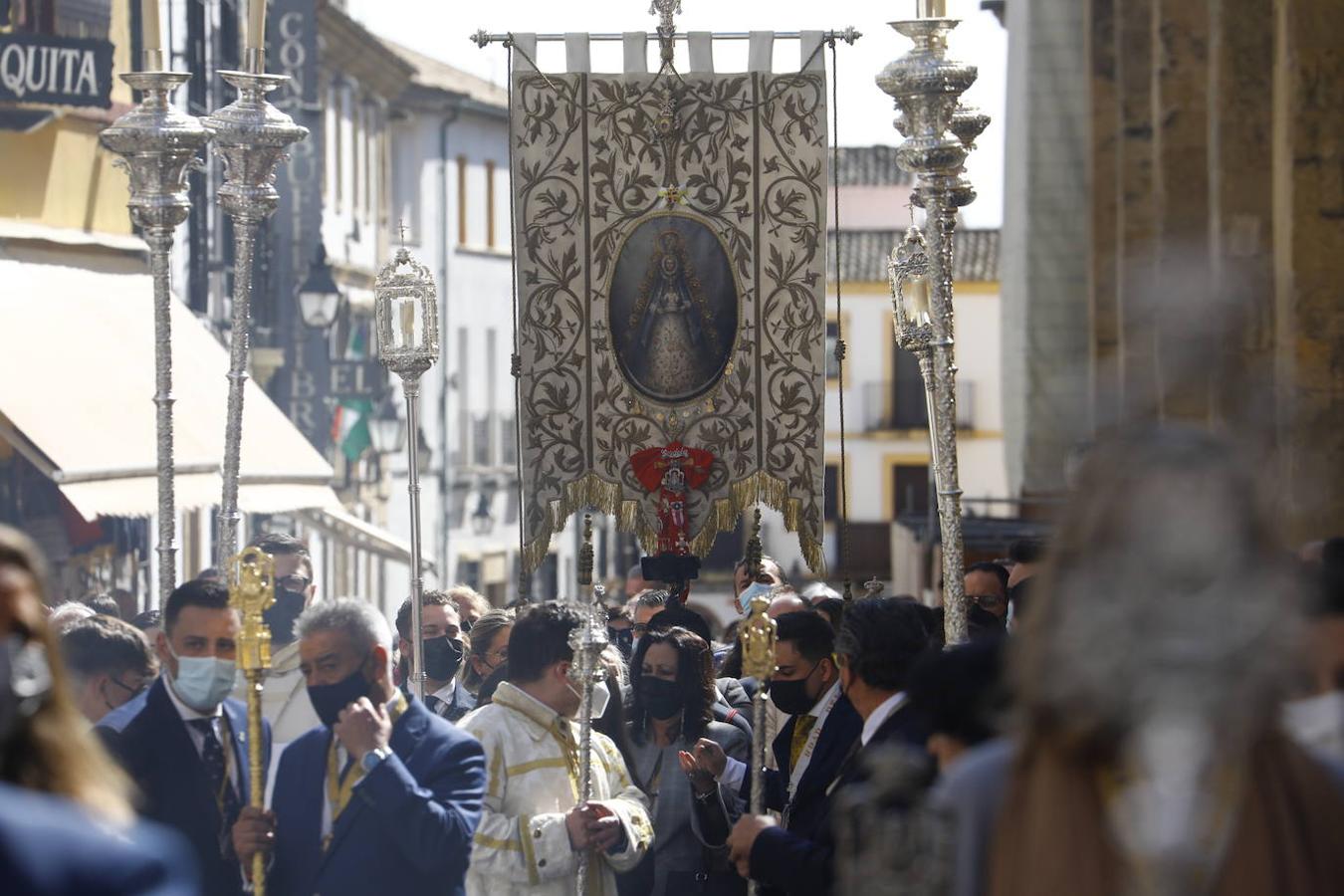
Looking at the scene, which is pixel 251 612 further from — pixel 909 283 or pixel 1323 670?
pixel 909 283

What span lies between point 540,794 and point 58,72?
10.1 meters

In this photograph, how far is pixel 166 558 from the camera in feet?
29.3

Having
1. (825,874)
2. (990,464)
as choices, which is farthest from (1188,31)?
(990,464)

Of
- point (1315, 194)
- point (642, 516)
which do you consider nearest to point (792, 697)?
point (642, 516)

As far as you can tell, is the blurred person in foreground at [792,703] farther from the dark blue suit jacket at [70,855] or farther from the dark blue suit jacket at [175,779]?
the dark blue suit jacket at [70,855]

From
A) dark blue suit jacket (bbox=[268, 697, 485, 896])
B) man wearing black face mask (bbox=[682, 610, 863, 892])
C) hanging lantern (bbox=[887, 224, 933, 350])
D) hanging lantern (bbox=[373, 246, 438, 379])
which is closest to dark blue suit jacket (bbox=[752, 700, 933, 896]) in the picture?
dark blue suit jacket (bbox=[268, 697, 485, 896])

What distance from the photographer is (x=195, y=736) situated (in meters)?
6.62

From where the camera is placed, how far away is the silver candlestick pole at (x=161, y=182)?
8.84 metres

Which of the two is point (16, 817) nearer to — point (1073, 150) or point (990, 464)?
point (1073, 150)

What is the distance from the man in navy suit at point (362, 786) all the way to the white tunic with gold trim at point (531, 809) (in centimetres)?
52

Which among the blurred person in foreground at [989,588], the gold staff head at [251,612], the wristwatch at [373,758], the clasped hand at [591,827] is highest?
the gold staff head at [251,612]

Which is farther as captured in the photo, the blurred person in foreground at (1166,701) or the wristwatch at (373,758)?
the wristwatch at (373,758)

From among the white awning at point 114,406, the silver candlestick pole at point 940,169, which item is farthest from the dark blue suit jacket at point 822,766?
the white awning at point 114,406

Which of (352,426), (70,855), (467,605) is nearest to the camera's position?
(70,855)
